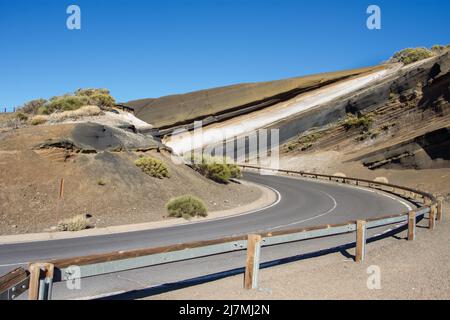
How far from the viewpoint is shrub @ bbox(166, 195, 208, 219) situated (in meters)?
19.6

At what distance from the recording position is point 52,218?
59.5 feet

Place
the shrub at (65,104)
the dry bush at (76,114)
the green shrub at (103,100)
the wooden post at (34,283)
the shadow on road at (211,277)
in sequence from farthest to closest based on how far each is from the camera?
1. the green shrub at (103,100)
2. the shrub at (65,104)
3. the dry bush at (76,114)
4. the shadow on road at (211,277)
5. the wooden post at (34,283)

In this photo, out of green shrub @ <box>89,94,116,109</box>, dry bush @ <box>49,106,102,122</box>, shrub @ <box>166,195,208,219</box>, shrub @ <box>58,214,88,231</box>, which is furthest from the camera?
green shrub @ <box>89,94,116,109</box>

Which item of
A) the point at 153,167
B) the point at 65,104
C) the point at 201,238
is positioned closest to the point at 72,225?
the point at 201,238

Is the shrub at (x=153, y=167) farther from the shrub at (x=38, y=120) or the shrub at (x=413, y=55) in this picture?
the shrub at (x=413, y=55)

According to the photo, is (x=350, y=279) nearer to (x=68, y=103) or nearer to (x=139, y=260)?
(x=139, y=260)

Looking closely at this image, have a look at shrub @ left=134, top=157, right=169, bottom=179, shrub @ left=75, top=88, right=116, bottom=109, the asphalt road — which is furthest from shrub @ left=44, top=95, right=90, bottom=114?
the asphalt road

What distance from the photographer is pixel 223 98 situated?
77625mm

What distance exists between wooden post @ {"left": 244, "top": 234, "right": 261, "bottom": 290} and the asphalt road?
1.17 metres

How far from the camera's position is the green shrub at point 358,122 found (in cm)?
4861

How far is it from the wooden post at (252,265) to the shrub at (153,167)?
19.2 metres

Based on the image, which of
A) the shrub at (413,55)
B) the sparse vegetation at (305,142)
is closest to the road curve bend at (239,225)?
the sparse vegetation at (305,142)

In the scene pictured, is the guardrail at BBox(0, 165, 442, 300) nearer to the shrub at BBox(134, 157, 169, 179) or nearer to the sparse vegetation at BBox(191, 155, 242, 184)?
the shrub at BBox(134, 157, 169, 179)
